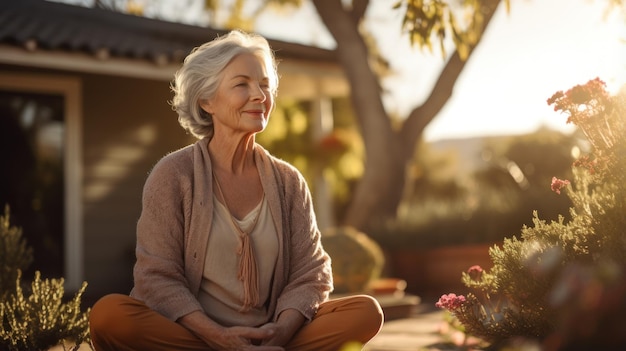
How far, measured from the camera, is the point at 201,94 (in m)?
3.43

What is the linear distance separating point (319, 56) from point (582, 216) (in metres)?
7.45

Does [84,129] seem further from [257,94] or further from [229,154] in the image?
[257,94]

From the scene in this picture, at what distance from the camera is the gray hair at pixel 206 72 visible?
3357 millimetres

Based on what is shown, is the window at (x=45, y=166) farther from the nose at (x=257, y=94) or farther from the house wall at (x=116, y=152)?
the nose at (x=257, y=94)

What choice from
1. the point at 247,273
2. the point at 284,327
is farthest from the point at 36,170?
the point at 284,327

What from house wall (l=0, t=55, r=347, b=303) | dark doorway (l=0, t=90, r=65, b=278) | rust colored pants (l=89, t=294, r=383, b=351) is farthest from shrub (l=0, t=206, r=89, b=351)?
house wall (l=0, t=55, r=347, b=303)

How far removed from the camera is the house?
8.46 metres

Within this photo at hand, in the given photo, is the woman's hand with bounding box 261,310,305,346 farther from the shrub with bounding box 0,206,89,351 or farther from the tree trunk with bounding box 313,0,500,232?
the tree trunk with bounding box 313,0,500,232

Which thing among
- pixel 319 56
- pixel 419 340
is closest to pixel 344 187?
pixel 319 56

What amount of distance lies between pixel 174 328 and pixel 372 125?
7943 mm

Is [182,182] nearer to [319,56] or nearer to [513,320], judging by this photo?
[513,320]

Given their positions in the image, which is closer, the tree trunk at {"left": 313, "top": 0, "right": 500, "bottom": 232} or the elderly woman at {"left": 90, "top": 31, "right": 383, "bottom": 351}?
the elderly woman at {"left": 90, "top": 31, "right": 383, "bottom": 351}

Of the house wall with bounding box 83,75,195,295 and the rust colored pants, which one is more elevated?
the house wall with bounding box 83,75,195,295

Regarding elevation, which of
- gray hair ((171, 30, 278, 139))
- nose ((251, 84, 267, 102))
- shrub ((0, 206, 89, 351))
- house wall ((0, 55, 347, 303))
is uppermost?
house wall ((0, 55, 347, 303))
